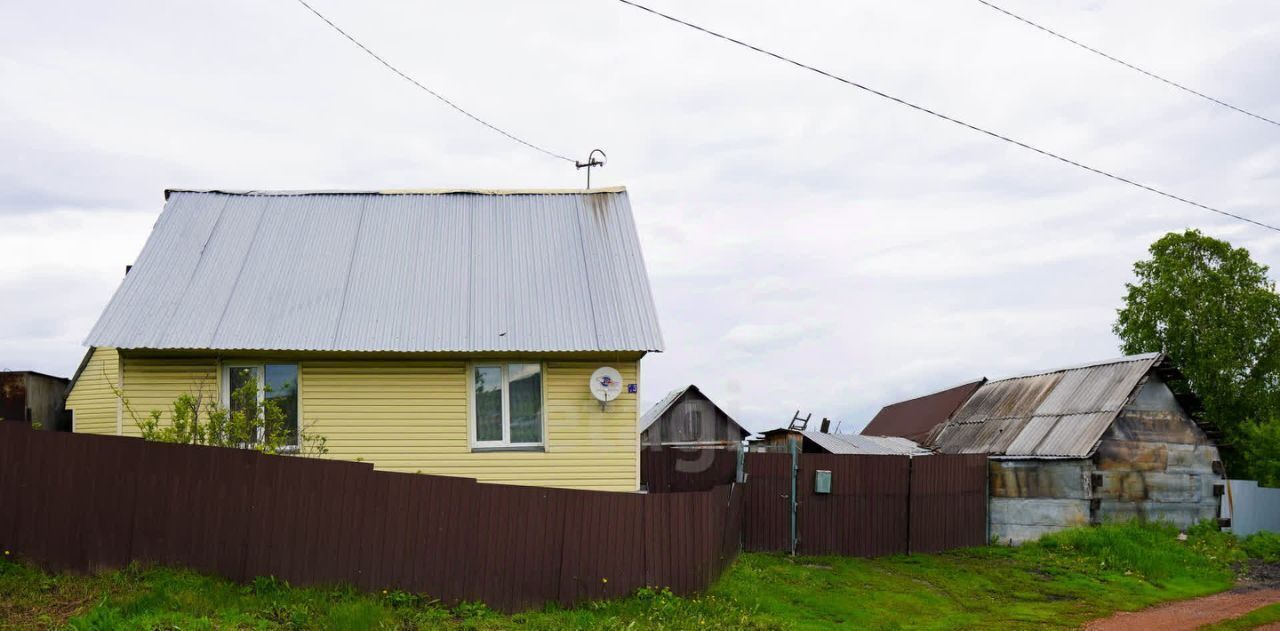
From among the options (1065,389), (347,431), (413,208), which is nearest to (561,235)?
(413,208)

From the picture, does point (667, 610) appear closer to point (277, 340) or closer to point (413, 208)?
point (277, 340)

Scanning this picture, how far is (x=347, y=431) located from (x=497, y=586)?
4.90 m

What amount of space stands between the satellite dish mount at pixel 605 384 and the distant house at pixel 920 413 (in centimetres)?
1919

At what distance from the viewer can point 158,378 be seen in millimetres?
17203

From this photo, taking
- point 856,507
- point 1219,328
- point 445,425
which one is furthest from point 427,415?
point 1219,328

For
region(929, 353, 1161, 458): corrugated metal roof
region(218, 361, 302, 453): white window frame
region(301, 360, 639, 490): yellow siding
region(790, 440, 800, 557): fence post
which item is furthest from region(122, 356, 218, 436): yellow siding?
region(929, 353, 1161, 458): corrugated metal roof

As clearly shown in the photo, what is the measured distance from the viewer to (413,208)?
68.4ft

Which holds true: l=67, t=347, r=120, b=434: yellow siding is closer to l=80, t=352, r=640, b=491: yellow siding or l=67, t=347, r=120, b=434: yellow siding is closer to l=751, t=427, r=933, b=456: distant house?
l=80, t=352, r=640, b=491: yellow siding

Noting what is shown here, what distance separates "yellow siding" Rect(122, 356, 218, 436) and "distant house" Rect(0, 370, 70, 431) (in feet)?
11.6

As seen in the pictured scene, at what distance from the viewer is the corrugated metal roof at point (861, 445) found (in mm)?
29797

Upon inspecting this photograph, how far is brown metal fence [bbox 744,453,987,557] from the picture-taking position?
2170 cm

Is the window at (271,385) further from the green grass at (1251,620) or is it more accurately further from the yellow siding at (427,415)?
the green grass at (1251,620)

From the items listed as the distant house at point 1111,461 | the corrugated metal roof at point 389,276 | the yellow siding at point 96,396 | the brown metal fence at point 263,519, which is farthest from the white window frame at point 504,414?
the distant house at point 1111,461

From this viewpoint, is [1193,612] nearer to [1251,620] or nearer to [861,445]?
[1251,620]
